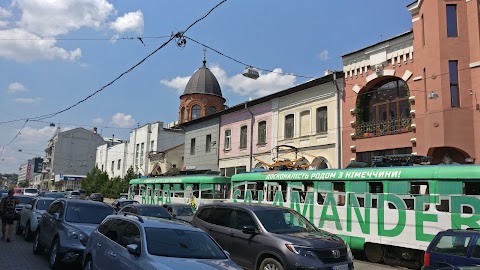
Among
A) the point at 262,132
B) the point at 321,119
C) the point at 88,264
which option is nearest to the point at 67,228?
the point at 88,264

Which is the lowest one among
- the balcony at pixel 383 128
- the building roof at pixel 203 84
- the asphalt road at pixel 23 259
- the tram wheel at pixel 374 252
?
the asphalt road at pixel 23 259

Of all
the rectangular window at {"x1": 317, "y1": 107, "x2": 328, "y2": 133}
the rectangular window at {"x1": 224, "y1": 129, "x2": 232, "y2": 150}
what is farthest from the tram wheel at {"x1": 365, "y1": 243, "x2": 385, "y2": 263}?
the rectangular window at {"x1": 224, "y1": 129, "x2": 232, "y2": 150}

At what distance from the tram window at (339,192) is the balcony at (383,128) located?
7.48 m

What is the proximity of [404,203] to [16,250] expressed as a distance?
11831 millimetres

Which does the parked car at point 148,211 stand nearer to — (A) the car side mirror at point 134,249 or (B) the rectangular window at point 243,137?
(A) the car side mirror at point 134,249

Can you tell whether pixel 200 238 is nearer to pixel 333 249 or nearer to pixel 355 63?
pixel 333 249


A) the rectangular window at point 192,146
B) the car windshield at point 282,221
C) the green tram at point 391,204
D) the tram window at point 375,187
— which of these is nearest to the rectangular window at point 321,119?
the green tram at point 391,204

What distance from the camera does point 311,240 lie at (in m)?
8.93

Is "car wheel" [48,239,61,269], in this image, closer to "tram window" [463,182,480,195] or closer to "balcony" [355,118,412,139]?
"tram window" [463,182,480,195]

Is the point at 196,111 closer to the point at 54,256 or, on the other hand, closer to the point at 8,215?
the point at 8,215

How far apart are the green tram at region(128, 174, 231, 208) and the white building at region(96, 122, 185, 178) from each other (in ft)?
47.8

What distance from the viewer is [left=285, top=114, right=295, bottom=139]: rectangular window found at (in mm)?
28516

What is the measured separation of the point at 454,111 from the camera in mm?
18938

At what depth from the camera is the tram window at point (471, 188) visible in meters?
11.6
